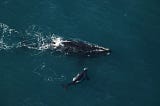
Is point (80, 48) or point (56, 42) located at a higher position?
point (56, 42)

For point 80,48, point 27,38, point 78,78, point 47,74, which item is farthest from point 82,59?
point 27,38

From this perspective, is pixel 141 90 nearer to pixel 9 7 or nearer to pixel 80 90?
pixel 80 90

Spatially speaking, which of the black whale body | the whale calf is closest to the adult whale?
the black whale body

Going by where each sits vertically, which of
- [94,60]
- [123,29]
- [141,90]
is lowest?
[141,90]

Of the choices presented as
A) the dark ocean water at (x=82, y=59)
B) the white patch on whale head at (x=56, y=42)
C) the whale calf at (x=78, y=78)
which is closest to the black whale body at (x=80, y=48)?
the white patch on whale head at (x=56, y=42)

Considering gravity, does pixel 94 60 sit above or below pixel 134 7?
below

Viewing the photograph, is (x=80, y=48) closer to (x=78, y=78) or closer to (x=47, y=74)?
(x=78, y=78)

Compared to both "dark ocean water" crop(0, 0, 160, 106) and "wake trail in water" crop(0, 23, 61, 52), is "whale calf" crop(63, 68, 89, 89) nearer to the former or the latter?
"dark ocean water" crop(0, 0, 160, 106)

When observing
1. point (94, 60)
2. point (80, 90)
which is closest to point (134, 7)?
point (94, 60)
